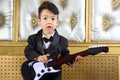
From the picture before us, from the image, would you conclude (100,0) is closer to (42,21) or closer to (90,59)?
(90,59)

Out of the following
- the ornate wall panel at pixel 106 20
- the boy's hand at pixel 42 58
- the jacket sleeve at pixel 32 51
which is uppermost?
the ornate wall panel at pixel 106 20

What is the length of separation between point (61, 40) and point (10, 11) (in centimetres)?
60

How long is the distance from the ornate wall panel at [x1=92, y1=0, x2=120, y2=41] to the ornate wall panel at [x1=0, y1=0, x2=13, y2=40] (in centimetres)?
58

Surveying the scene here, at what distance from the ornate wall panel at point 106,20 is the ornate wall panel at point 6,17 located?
58cm

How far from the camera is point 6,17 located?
213 centimetres

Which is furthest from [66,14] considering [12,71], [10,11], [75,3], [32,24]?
[12,71]

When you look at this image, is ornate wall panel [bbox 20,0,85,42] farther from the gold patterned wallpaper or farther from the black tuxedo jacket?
the black tuxedo jacket

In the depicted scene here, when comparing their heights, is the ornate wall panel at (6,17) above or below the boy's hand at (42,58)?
above

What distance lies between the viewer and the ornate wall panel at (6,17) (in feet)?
6.98

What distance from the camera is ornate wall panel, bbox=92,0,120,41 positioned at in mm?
2066

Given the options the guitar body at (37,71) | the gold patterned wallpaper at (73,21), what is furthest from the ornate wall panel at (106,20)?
the guitar body at (37,71)

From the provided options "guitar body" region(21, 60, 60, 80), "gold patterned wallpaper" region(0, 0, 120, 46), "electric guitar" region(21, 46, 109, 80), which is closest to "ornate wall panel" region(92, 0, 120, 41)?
A: "gold patterned wallpaper" region(0, 0, 120, 46)

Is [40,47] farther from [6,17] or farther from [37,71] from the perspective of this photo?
[6,17]

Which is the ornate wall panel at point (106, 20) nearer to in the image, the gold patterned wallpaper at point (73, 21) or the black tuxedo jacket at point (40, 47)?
the gold patterned wallpaper at point (73, 21)
